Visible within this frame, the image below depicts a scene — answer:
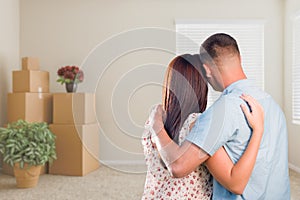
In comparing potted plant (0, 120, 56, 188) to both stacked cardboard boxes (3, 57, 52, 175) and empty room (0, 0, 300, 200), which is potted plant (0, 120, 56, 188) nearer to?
empty room (0, 0, 300, 200)

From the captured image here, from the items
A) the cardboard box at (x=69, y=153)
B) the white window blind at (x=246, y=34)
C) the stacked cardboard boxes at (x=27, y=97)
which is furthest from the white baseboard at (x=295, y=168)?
the stacked cardboard boxes at (x=27, y=97)

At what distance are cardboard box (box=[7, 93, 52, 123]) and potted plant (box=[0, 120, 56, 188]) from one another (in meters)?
0.50

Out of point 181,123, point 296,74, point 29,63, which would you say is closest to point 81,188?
point 29,63

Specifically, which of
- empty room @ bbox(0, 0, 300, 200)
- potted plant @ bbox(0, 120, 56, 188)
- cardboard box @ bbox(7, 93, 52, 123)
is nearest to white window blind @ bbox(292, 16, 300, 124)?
empty room @ bbox(0, 0, 300, 200)

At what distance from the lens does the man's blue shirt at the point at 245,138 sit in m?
1.04

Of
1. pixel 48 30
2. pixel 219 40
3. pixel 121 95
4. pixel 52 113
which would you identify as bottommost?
pixel 52 113

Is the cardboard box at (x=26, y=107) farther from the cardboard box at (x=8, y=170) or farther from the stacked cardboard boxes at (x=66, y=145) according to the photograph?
the cardboard box at (x=8, y=170)

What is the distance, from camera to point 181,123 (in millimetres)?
1104

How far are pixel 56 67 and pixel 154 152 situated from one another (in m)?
4.04

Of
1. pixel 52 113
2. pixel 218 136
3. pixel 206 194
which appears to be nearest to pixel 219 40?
pixel 218 136

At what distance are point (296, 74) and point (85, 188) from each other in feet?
9.25

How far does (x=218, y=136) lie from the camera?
1040 millimetres

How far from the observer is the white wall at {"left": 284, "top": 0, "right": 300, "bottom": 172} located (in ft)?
14.5

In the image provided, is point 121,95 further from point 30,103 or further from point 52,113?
point 52,113
